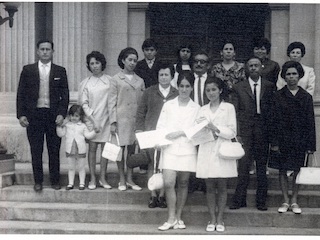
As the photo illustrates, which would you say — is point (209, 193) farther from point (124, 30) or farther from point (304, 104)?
point (124, 30)

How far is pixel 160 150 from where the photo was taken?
19.8 feet

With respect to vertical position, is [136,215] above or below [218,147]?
below

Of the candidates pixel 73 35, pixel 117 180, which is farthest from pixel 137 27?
pixel 117 180

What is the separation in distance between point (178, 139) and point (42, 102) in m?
1.80

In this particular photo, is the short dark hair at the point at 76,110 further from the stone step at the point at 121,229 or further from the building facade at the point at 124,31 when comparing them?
the building facade at the point at 124,31

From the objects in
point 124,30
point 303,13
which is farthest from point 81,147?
point 303,13

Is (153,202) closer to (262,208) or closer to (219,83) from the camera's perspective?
(262,208)

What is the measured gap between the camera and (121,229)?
19.7ft

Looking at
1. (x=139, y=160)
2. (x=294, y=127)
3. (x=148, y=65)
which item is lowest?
(x=139, y=160)

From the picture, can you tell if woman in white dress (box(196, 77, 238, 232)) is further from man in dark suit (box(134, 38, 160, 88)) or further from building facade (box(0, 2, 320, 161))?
building facade (box(0, 2, 320, 161))

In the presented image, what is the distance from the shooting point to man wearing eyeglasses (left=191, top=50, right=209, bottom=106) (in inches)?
247

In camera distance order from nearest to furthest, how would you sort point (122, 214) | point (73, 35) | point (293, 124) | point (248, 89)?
point (293, 124)
point (248, 89)
point (122, 214)
point (73, 35)

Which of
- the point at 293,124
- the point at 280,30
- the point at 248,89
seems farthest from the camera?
the point at 280,30

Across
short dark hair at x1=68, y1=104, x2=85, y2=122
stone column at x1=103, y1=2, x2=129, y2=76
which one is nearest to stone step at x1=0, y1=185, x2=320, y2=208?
short dark hair at x1=68, y1=104, x2=85, y2=122
